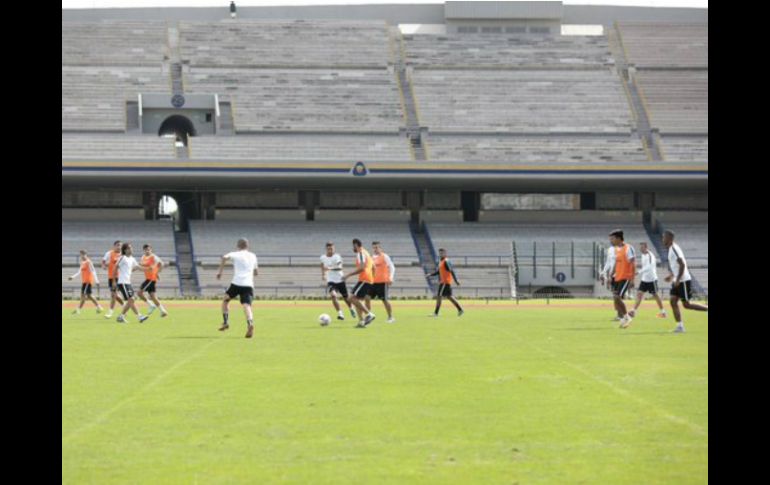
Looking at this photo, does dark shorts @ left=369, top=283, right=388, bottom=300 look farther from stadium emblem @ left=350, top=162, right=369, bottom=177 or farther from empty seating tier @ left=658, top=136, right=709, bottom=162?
empty seating tier @ left=658, top=136, right=709, bottom=162

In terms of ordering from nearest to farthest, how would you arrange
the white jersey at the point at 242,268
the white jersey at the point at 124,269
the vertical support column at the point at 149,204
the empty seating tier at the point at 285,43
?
the white jersey at the point at 242,268
the white jersey at the point at 124,269
the vertical support column at the point at 149,204
the empty seating tier at the point at 285,43

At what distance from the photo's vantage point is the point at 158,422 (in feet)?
32.2

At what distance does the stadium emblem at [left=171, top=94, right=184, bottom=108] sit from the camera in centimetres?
6797

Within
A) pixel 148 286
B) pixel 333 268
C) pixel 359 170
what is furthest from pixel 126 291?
pixel 359 170

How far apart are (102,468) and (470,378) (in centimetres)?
691

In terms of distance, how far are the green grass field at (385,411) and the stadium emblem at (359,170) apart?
42103 millimetres

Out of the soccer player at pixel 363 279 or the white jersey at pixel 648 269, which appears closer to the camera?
the soccer player at pixel 363 279

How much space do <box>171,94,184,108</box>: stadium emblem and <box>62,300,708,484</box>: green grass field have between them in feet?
160

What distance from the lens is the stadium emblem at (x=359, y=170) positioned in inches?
2472

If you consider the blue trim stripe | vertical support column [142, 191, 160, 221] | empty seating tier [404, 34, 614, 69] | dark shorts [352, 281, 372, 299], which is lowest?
dark shorts [352, 281, 372, 299]

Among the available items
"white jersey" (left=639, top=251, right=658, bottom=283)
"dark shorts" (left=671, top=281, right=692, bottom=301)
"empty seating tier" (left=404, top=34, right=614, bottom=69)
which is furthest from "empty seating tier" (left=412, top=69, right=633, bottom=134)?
"dark shorts" (left=671, top=281, right=692, bottom=301)

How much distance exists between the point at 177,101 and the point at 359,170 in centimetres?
1339

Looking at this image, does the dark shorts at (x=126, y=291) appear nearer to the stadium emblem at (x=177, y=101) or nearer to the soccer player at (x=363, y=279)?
the soccer player at (x=363, y=279)

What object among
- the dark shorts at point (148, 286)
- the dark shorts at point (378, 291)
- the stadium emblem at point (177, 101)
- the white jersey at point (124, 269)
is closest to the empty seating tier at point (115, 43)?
the stadium emblem at point (177, 101)
